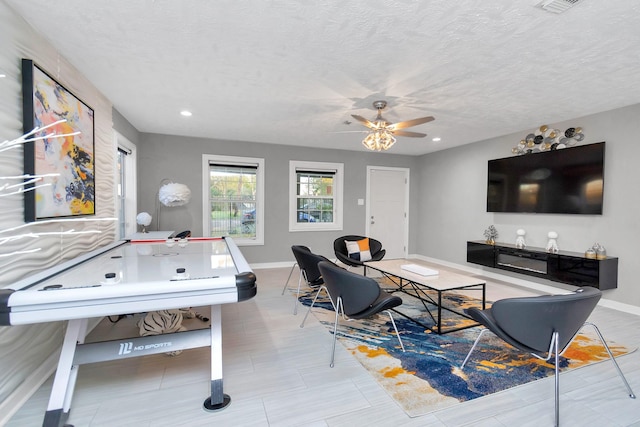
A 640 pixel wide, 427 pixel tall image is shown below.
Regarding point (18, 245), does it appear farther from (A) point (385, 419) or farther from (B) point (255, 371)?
(A) point (385, 419)

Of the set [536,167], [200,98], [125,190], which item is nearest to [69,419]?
[200,98]

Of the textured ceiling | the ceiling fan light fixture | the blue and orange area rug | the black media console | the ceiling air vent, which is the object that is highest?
the ceiling air vent

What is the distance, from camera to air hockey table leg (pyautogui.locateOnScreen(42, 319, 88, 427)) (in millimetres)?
1724

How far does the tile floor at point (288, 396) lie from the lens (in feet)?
6.07

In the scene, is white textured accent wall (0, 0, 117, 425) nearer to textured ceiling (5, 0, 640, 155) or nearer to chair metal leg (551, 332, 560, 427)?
textured ceiling (5, 0, 640, 155)

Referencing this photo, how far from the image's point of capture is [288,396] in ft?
6.77

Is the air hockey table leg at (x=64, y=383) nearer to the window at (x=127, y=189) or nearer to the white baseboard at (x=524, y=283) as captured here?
the window at (x=127, y=189)

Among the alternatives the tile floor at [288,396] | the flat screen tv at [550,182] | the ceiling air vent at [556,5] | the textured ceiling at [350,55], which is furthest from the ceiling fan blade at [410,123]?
the flat screen tv at [550,182]

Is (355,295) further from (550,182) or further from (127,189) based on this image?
(127,189)

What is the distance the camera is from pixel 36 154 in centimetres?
210

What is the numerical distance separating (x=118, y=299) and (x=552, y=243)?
508cm

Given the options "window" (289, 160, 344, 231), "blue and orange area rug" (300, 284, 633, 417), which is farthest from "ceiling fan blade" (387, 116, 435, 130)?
"window" (289, 160, 344, 231)

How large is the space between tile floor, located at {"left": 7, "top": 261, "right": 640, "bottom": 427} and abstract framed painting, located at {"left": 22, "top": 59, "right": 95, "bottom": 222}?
1.28 m

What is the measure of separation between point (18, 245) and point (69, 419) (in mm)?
1111
